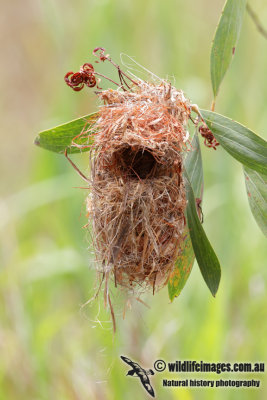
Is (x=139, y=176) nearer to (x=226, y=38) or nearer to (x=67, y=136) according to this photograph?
(x=67, y=136)

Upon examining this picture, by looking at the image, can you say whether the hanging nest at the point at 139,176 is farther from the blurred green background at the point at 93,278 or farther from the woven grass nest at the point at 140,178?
the blurred green background at the point at 93,278

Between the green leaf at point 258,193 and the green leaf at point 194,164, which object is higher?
the green leaf at point 194,164

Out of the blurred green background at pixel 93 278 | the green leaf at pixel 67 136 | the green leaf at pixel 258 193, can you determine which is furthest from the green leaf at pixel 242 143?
the blurred green background at pixel 93 278

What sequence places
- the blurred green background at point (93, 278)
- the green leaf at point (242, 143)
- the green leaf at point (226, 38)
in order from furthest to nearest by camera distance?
the blurred green background at point (93, 278) < the green leaf at point (226, 38) < the green leaf at point (242, 143)

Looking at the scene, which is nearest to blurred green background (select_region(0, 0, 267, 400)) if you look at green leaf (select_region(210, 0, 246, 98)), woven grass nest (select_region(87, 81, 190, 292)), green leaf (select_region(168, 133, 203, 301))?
green leaf (select_region(168, 133, 203, 301))

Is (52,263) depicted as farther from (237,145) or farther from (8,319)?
(237,145)

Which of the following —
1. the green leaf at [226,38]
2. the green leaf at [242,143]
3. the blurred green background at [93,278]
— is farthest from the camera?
the blurred green background at [93,278]
